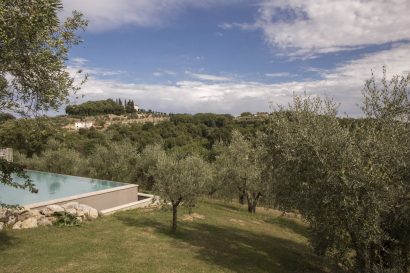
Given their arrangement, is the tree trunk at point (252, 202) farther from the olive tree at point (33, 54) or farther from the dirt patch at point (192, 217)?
the olive tree at point (33, 54)

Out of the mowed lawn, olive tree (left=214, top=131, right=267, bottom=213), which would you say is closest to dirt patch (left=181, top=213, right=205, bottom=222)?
the mowed lawn

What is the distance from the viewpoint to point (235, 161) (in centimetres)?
3416

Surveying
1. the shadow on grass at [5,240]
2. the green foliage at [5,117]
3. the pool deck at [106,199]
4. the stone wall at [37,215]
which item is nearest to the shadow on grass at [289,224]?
the pool deck at [106,199]

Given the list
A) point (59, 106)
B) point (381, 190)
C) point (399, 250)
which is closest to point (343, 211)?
point (381, 190)

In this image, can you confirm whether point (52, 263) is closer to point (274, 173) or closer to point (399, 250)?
point (274, 173)

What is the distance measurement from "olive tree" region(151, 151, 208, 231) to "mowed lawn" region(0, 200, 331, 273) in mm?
2179

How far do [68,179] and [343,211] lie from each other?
28537mm

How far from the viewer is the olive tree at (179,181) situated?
19312 mm

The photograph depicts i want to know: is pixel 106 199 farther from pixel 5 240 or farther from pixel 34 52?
pixel 34 52

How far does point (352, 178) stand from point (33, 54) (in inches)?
438

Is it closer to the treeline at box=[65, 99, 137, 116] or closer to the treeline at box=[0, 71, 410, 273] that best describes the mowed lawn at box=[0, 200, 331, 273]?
the treeline at box=[0, 71, 410, 273]

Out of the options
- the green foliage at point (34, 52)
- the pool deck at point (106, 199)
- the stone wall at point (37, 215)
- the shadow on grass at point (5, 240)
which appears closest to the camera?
the green foliage at point (34, 52)

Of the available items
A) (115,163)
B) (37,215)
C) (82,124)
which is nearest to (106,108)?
(82,124)

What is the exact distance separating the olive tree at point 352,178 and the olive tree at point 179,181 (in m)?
5.19
